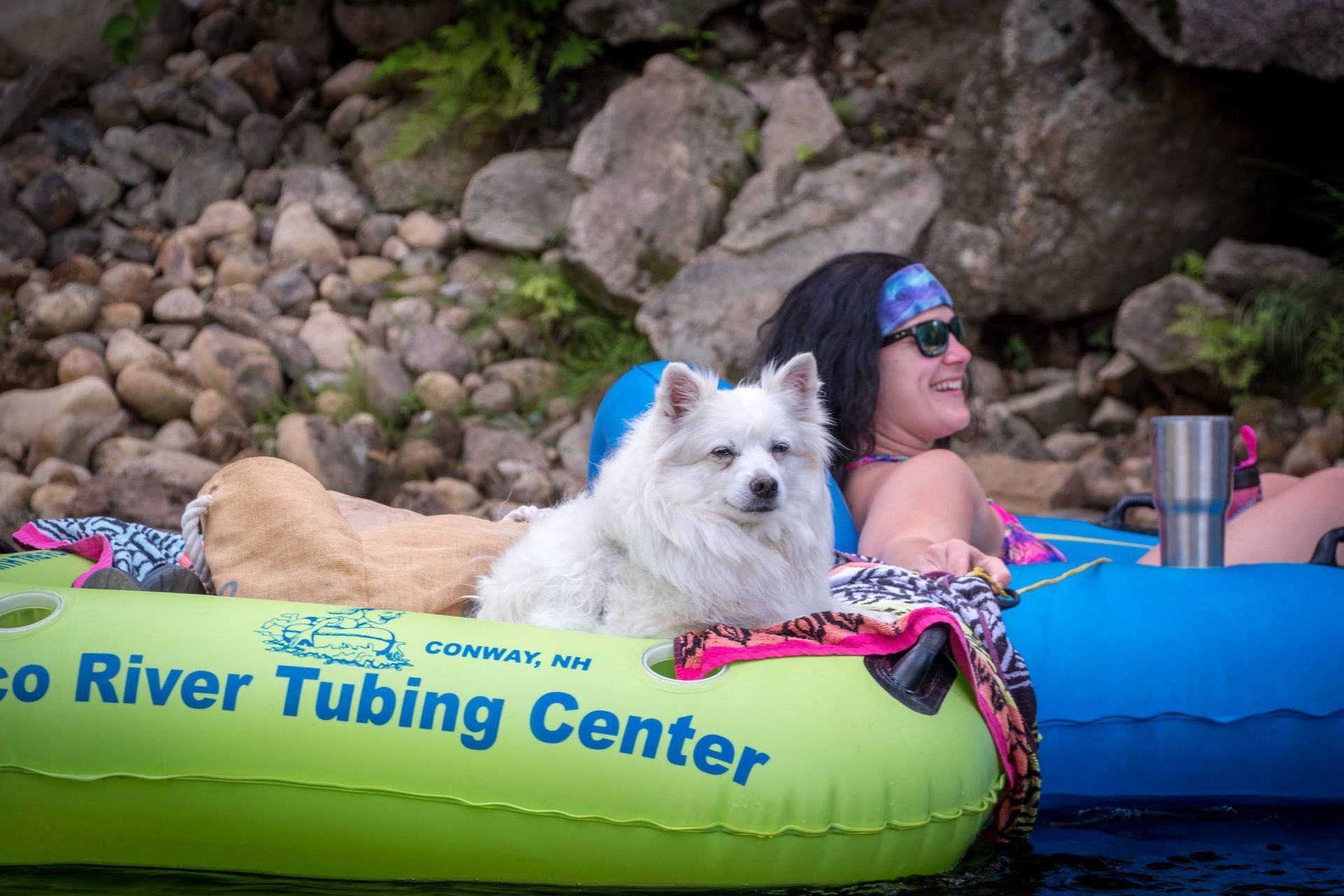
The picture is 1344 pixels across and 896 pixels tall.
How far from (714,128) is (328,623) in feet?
21.6

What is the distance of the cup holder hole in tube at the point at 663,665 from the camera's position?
103 inches

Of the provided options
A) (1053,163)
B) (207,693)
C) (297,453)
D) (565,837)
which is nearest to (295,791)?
(207,693)

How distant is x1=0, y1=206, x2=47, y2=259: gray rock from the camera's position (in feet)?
28.0

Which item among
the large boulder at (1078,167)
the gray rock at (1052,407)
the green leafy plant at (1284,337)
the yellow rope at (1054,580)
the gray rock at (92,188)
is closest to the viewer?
the yellow rope at (1054,580)

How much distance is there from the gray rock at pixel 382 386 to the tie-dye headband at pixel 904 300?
4534 mm

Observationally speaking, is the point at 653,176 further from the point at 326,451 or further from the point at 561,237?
the point at 326,451

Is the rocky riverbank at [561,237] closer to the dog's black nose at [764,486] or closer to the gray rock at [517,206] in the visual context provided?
the gray rock at [517,206]

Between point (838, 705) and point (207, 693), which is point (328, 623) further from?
point (838, 705)

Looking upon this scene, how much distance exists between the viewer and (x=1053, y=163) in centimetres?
757

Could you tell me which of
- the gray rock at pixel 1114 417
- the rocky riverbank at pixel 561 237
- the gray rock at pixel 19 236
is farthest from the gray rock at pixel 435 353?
the gray rock at pixel 1114 417

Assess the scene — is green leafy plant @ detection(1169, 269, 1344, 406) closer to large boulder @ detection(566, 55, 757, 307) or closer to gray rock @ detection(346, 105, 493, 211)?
large boulder @ detection(566, 55, 757, 307)

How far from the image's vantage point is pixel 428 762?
99.3 inches

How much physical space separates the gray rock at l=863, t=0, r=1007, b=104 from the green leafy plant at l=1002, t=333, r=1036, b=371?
1.99m

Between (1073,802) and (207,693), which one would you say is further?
(1073,802)
